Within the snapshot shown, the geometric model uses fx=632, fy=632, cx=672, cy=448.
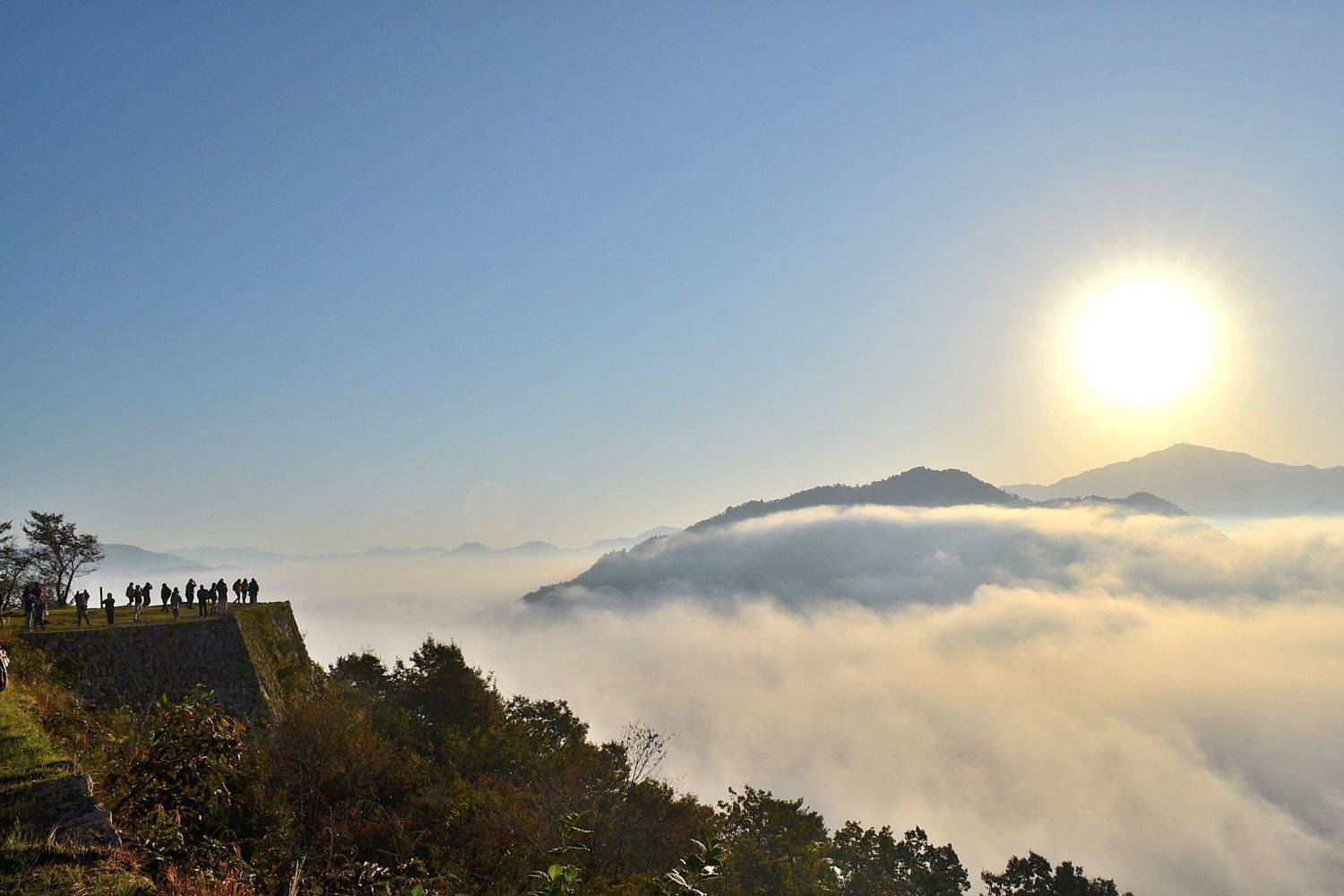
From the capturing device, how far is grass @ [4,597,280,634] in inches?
907

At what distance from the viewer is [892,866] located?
131ft

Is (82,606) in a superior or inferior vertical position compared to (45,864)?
superior

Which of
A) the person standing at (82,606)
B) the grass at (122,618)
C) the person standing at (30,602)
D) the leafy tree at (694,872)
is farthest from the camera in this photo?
the person standing at (82,606)

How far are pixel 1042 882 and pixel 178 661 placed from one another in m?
50.2

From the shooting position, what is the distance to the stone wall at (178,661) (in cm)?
2170

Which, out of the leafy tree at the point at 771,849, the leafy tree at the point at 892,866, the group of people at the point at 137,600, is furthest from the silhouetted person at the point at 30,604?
the leafy tree at the point at 892,866

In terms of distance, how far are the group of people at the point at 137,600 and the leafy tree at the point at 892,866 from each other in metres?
36.6

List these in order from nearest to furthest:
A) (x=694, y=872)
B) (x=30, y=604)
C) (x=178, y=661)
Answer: (x=694, y=872) → (x=30, y=604) → (x=178, y=661)

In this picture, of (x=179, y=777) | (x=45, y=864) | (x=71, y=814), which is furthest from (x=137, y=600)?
(x=45, y=864)

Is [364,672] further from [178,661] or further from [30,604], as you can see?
[30,604]

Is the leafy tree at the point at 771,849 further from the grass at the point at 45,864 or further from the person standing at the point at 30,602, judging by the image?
the person standing at the point at 30,602

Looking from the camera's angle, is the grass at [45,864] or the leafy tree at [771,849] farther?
the leafy tree at [771,849]

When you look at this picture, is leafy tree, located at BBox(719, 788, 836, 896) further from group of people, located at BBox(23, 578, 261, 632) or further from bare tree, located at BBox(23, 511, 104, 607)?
bare tree, located at BBox(23, 511, 104, 607)

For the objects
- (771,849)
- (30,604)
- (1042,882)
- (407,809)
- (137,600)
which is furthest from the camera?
(1042,882)
